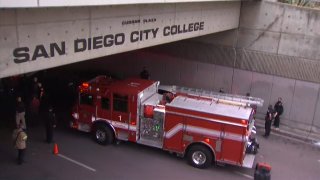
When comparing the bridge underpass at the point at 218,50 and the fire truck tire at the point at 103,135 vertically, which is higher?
the bridge underpass at the point at 218,50

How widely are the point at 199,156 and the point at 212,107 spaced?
5.67 feet

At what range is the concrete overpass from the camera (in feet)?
24.6

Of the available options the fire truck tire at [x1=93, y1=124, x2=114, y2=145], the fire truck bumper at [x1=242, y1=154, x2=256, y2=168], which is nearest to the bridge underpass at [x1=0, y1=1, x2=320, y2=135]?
the fire truck tire at [x1=93, y1=124, x2=114, y2=145]

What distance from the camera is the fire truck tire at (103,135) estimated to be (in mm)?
13828

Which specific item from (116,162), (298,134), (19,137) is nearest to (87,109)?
(116,162)

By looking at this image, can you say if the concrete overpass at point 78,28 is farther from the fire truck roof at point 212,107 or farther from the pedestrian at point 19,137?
the pedestrian at point 19,137

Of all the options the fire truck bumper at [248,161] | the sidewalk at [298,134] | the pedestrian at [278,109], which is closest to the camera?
the fire truck bumper at [248,161]

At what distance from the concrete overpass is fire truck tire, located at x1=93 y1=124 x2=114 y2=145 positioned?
12.5 feet

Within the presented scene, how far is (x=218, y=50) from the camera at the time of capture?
18172 millimetres

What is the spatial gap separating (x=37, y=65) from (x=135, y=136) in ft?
19.0

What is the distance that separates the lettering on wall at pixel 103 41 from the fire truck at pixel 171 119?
2214 millimetres

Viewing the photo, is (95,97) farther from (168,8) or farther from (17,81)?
(17,81)

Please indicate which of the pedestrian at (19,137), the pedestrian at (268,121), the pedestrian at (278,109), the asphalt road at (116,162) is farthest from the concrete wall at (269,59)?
the pedestrian at (19,137)

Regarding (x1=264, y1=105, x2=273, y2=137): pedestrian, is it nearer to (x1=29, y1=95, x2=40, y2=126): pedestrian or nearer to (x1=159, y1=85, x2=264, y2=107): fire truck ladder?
(x1=159, y1=85, x2=264, y2=107): fire truck ladder
